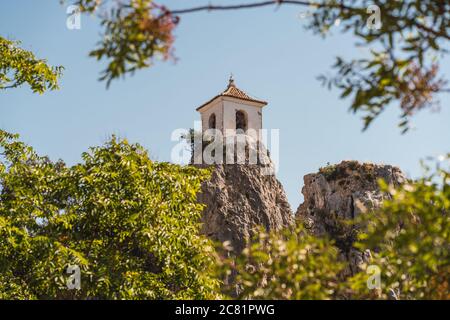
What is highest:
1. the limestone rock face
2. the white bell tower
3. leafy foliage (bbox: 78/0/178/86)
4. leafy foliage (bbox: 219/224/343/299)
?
the white bell tower

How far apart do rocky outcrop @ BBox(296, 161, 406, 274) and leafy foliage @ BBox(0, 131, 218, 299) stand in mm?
32000

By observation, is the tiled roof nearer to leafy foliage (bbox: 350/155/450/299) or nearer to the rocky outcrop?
the rocky outcrop

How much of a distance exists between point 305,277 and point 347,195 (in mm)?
45460

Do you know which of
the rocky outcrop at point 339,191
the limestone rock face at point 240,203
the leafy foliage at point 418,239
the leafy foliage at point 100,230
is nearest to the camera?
the leafy foliage at point 418,239

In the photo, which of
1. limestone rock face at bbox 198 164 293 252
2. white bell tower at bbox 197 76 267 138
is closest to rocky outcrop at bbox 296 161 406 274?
limestone rock face at bbox 198 164 293 252

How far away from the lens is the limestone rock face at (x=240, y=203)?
4316cm

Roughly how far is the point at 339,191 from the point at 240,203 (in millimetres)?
11263

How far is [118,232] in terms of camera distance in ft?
55.8

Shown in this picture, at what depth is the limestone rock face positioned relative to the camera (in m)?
43.2

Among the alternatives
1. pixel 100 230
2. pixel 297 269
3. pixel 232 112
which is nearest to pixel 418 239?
pixel 297 269

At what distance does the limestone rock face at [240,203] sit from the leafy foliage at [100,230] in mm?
Answer: 23993

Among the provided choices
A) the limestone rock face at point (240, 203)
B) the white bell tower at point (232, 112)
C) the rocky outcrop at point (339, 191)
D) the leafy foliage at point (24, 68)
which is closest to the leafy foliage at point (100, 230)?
the leafy foliage at point (24, 68)

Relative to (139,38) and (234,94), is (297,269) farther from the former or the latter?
(234,94)

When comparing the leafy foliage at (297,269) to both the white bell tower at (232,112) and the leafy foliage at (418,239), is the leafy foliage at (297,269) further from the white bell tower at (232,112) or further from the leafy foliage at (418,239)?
the white bell tower at (232,112)
